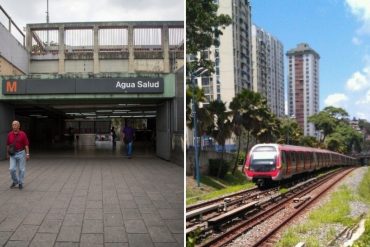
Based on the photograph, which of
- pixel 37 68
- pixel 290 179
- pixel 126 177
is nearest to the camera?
pixel 290 179

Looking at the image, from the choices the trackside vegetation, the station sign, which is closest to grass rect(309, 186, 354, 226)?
the trackside vegetation

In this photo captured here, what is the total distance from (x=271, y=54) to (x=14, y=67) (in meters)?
15.7


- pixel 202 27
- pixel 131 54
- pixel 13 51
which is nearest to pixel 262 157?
pixel 202 27

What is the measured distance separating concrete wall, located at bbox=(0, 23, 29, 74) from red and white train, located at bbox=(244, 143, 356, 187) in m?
12.1

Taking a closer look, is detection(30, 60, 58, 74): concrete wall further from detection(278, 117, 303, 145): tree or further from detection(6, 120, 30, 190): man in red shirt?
detection(278, 117, 303, 145): tree

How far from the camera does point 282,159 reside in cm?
294

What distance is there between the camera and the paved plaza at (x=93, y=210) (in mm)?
4465

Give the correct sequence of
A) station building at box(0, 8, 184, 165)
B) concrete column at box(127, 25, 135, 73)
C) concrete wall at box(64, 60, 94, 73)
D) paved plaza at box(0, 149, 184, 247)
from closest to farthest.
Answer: paved plaza at box(0, 149, 184, 247), station building at box(0, 8, 184, 165), concrete column at box(127, 25, 135, 73), concrete wall at box(64, 60, 94, 73)

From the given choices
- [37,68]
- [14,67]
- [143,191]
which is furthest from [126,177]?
[37,68]

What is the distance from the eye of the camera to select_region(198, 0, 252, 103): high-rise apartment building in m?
2.31

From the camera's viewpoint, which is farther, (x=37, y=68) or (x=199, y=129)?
(x=37, y=68)

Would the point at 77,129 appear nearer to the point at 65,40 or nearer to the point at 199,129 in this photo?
the point at 65,40

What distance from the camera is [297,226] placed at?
93.8 inches

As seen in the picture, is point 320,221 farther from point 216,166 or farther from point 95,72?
point 95,72
